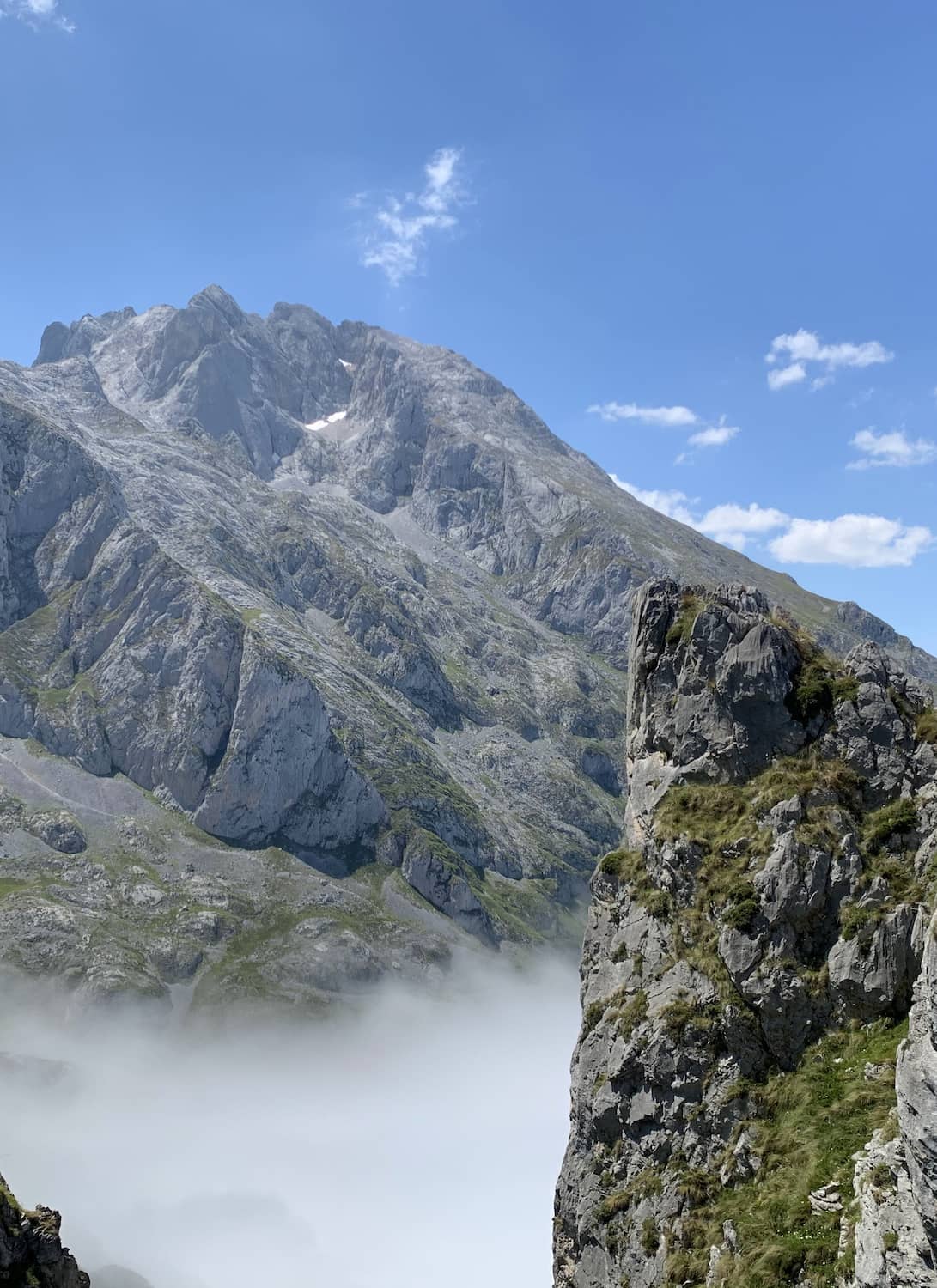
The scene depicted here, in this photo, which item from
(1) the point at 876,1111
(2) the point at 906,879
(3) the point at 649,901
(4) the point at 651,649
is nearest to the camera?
(1) the point at 876,1111

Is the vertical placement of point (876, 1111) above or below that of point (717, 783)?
below

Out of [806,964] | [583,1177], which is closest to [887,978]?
[806,964]

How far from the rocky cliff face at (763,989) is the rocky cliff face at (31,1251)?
83.4ft

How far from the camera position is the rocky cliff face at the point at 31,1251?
1781 inches

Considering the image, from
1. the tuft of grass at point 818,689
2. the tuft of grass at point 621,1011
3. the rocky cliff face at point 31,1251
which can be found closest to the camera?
the tuft of grass at point 621,1011

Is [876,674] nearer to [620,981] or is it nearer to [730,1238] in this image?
[620,981]

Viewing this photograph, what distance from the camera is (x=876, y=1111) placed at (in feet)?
108

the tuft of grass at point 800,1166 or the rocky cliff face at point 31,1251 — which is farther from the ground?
the tuft of grass at point 800,1166

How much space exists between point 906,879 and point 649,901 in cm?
1251

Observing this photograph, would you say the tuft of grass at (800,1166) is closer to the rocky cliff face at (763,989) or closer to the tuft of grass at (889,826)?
the rocky cliff face at (763,989)

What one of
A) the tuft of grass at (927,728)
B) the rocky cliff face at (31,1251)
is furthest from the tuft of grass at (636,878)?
the rocky cliff face at (31,1251)

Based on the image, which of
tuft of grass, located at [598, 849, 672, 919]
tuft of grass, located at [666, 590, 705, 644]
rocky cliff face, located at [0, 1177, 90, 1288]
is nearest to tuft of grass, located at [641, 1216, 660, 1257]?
tuft of grass, located at [598, 849, 672, 919]

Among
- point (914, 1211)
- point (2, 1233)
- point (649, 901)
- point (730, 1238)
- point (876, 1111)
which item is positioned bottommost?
point (2, 1233)

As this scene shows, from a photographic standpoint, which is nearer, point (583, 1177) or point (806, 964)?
point (806, 964)
